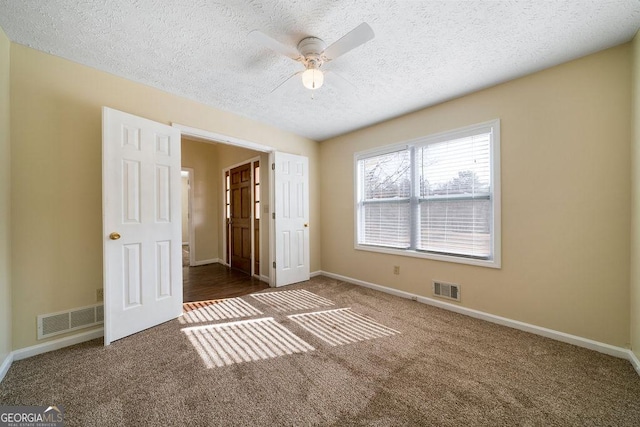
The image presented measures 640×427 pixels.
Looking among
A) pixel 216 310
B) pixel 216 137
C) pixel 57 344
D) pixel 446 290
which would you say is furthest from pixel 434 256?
pixel 57 344

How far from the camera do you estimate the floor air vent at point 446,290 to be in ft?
9.45

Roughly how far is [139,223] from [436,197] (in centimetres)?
336

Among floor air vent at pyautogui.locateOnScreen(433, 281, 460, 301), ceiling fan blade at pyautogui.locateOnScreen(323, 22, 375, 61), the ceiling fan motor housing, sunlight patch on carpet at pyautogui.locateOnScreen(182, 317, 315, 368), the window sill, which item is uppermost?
the ceiling fan motor housing

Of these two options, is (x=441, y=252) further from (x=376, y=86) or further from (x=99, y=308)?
(x=99, y=308)

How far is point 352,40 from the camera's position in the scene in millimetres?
1650

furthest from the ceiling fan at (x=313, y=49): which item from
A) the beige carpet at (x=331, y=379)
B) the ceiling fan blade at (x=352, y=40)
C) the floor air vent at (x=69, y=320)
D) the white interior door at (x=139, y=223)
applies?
the floor air vent at (x=69, y=320)

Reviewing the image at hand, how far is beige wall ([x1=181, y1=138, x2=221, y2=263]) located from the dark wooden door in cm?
70

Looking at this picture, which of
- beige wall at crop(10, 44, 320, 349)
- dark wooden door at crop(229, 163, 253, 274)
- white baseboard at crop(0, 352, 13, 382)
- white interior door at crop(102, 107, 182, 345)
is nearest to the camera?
white baseboard at crop(0, 352, 13, 382)

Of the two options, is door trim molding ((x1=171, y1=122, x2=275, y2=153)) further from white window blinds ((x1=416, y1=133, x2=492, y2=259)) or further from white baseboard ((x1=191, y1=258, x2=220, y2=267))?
white baseboard ((x1=191, y1=258, x2=220, y2=267))

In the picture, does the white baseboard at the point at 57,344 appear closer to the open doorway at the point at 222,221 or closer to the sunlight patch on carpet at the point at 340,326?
the open doorway at the point at 222,221

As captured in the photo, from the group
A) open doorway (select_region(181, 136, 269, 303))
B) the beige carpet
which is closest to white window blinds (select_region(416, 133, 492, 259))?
the beige carpet

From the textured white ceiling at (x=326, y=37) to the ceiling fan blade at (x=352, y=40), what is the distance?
177 mm

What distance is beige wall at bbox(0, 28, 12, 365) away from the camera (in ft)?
5.98

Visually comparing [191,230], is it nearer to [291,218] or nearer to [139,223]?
[291,218]
